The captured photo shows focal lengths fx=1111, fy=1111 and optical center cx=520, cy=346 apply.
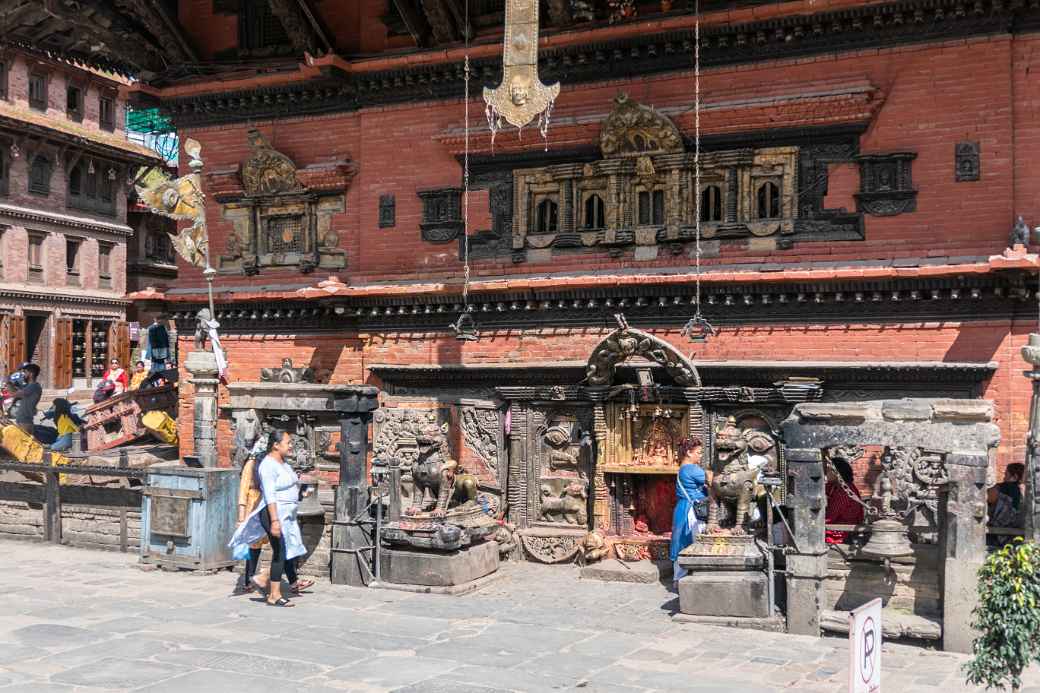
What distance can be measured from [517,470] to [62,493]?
6.37 meters

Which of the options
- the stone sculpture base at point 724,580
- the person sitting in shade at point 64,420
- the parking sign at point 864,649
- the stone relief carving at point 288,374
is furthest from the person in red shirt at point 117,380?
the parking sign at point 864,649

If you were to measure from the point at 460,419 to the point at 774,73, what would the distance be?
21.9 feet

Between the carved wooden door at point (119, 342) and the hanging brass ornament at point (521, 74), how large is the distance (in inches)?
1284

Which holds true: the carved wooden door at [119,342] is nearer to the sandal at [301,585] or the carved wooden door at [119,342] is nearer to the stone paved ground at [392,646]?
the stone paved ground at [392,646]

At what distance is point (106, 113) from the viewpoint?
4416cm

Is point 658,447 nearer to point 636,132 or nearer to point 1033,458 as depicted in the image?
point 636,132

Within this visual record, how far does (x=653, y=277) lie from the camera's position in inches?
598

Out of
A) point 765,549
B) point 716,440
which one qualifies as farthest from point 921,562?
point 716,440

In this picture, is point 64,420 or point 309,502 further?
point 64,420

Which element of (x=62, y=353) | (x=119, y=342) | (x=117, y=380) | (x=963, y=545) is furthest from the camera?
(x=119, y=342)

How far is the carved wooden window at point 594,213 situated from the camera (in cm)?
1627

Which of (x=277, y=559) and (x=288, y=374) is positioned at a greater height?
(x=288, y=374)

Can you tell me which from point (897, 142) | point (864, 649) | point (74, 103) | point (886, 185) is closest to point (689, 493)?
point (886, 185)

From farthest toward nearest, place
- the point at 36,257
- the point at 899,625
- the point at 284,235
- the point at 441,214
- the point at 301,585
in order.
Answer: the point at 36,257 → the point at 284,235 → the point at 441,214 → the point at 301,585 → the point at 899,625
